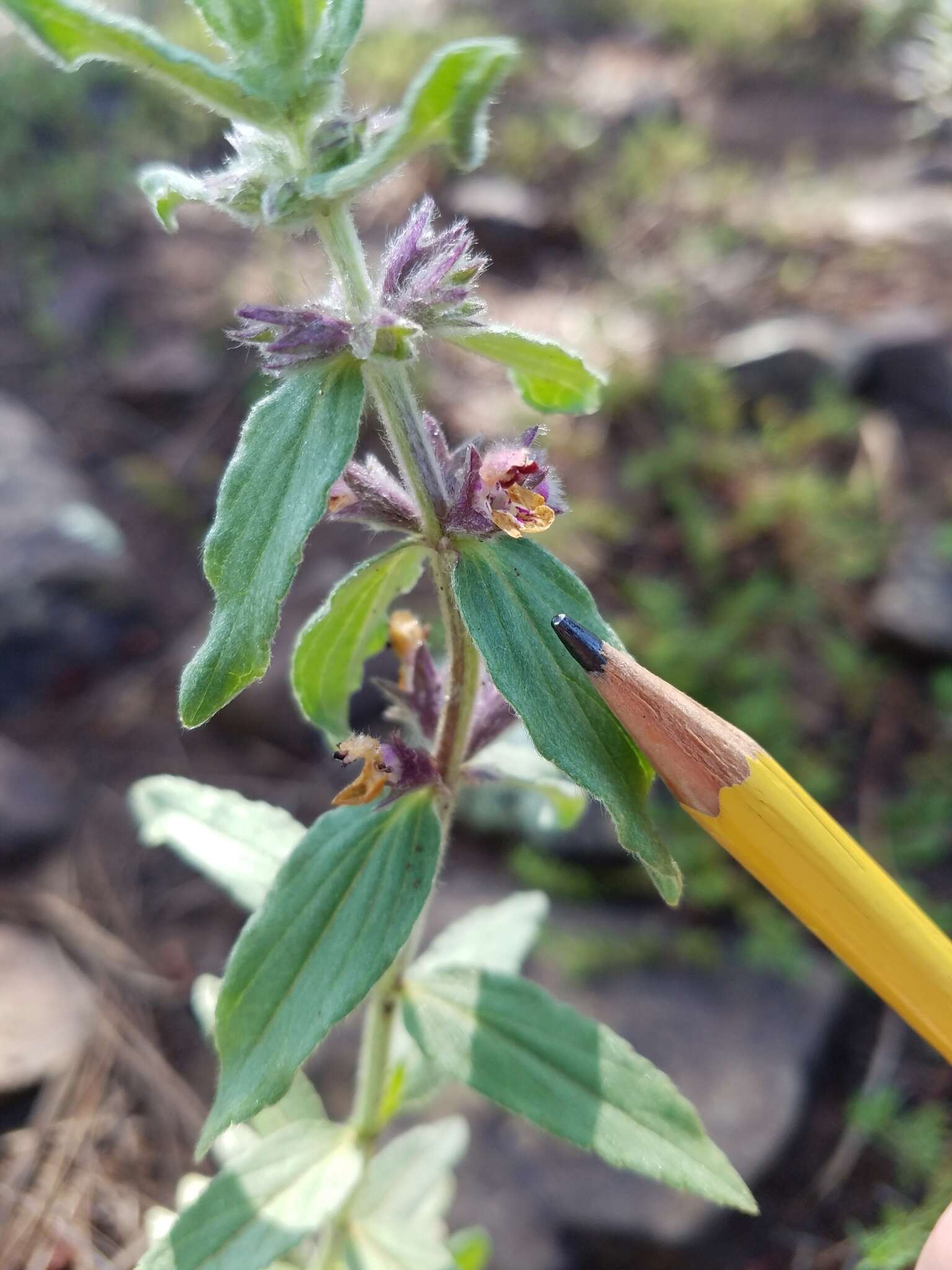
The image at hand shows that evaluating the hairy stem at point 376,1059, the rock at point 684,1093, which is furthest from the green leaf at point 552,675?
the rock at point 684,1093

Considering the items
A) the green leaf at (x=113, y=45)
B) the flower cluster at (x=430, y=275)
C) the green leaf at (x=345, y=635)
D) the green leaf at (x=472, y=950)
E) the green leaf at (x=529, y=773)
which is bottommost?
the green leaf at (x=472, y=950)

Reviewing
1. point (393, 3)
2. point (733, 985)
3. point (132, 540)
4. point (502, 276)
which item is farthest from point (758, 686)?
point (393, 3)

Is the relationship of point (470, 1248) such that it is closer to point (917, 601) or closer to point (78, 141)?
point (917, 601)

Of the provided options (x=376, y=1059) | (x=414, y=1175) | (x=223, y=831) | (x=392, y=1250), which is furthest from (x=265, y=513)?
(x=414, y=1175)

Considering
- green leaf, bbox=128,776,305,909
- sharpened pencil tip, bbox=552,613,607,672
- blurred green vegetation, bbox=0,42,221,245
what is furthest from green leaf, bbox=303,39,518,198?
blurred green vegetation, bbox=0,42,221,245

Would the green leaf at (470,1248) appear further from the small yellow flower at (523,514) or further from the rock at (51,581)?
the rock at (51,581)

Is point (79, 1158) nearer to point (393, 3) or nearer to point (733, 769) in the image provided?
point (733, 769)

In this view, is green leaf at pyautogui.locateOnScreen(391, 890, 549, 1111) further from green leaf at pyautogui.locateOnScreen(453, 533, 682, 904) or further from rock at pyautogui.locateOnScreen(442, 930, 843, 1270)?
green leaf at pyautogui.locateOnScreen(453, 533, 682, 904)
